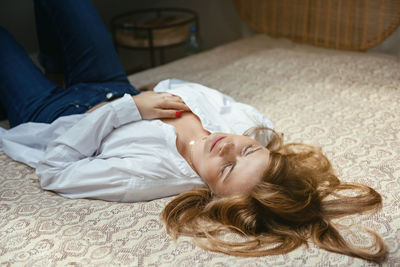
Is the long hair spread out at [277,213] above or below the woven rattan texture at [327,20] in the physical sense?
below

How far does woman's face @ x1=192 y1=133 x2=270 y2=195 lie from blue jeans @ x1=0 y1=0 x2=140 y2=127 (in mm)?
538

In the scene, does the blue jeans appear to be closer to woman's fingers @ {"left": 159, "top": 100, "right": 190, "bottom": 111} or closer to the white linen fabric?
the white linen fabric

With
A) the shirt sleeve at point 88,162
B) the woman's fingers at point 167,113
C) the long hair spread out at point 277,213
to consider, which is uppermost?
the woman's fingers at point 167,113

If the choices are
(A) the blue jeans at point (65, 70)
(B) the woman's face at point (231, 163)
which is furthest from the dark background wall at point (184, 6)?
(B) the woman's face at point (231, 163)

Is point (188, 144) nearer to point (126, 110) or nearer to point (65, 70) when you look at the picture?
point (126, 110)

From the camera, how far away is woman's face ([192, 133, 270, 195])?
1.03m

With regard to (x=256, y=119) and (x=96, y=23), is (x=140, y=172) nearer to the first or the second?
(x=256, y=119)

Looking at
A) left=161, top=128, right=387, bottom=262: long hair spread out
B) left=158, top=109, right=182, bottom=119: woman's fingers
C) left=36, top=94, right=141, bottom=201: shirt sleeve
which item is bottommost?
left=161, top=128, right=387, bottom=262: long hair spread out

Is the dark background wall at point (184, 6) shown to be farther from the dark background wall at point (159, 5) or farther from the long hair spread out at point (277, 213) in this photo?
the long hair spread out at point (277, 213)

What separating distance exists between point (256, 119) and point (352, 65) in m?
0.80

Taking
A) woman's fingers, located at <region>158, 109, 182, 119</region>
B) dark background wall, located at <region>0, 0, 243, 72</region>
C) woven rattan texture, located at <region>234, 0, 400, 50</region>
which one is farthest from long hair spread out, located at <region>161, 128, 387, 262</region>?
dark background wall, located at <region>0, 0, 243, 72</region>

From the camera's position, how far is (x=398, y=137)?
1331 mm

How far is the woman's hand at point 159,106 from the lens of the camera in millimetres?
1293

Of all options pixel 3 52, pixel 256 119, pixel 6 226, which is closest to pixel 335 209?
pixel 256 119
